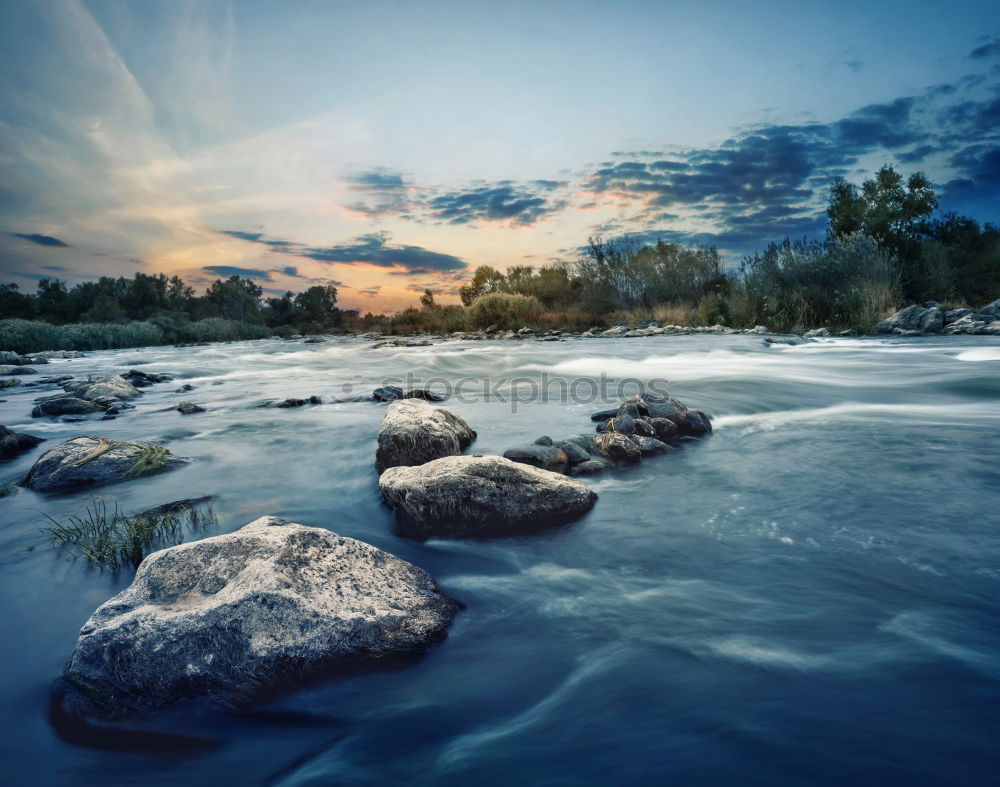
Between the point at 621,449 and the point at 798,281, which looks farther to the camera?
the point at 798,281

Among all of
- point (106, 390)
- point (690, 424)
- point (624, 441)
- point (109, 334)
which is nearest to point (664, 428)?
point (690, 424)

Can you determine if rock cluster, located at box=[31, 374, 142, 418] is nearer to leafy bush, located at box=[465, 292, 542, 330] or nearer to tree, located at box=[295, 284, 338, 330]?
leafy bush, located at box=[465, 292, 542, 330]

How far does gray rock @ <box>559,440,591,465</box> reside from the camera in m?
4.90

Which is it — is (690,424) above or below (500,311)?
below

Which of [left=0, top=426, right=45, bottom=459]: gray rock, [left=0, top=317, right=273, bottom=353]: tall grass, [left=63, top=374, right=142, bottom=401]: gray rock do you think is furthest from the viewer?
[left=0, top=317, right=273, bottom=353]: tall grass

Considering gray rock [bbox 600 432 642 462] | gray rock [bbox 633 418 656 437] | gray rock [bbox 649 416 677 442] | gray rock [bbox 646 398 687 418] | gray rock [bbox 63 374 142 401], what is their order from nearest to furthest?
gray rock [bbox 600 432 642 462]
gray rock [bbox 633 418 656 437]
gray rock [bbox 649 416 677 442]
gray rock [bbox 646 398 687 418]
gray rock [bbox 63 374 142 401]

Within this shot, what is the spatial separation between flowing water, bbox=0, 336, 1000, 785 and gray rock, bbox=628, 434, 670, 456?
14 cm

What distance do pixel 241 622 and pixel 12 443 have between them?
620 centimetres

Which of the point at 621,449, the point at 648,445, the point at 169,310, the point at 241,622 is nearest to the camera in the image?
the point at 241,622

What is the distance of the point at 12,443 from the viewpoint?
20.4 feet

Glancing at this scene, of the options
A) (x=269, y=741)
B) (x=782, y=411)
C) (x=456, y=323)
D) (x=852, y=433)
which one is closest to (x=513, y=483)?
(x=269, y=741)

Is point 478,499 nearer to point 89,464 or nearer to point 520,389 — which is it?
point 89,464

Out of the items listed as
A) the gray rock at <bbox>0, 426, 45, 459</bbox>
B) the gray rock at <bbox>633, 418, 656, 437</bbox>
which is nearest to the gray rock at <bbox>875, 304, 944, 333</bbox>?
the gray rock at <bbox>633, 418, 656, 437</bbox>

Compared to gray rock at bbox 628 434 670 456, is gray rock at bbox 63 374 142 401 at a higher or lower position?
higher
